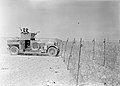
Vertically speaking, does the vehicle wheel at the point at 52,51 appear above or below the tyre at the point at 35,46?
below

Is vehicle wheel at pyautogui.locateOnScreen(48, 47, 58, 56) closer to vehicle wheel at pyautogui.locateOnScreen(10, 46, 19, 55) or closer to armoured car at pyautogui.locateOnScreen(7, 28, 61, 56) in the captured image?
armoured car at pyautogui.locateOnScreen(7, 28, 61, 56)

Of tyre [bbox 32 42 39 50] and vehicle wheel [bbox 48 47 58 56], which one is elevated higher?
tyre [bbox 32 42 39 50]

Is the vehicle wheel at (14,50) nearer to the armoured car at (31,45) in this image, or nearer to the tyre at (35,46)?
the armoured car at (31,45)

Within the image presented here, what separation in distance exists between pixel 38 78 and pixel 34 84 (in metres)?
0.27

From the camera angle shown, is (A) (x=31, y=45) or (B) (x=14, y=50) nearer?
(A) (x=31, y=45)

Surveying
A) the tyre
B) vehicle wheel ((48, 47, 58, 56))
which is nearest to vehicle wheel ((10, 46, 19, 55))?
the tyre

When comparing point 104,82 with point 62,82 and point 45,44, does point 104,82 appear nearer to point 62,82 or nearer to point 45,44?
point 62,82

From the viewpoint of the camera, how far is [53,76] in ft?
10.0

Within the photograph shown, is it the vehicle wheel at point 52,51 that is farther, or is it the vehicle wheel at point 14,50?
the vehicle wheel at point 14,50

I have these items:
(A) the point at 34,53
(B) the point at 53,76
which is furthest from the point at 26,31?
(B) the point at 53,76

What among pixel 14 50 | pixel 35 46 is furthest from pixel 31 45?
pixel 14 50

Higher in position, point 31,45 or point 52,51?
point 31,45

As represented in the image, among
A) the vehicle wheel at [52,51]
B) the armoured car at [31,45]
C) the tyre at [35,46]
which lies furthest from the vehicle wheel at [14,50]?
the vehicle wheel at [52,51]

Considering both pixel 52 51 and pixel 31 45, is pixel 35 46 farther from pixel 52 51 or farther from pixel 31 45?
pixel 52 51
